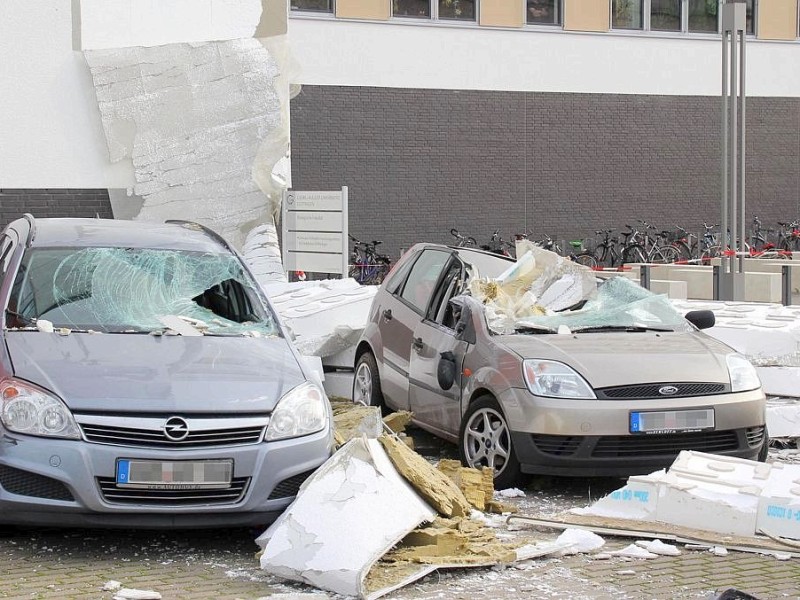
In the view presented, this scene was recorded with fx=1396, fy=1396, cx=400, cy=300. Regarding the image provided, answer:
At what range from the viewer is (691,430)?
8164 mm

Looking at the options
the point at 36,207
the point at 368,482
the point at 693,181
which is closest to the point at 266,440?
the point at 368,482

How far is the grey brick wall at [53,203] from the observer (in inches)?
599

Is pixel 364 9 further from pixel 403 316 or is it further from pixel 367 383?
pixel 403 316

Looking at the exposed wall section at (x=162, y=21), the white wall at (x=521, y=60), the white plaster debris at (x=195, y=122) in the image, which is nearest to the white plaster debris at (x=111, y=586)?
the white plaster debris at (x=195, y=122)

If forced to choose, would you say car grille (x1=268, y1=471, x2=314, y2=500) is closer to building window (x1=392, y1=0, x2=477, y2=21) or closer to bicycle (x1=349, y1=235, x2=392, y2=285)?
bicycle (x1=349, y1=235, x2=392, y2=285)

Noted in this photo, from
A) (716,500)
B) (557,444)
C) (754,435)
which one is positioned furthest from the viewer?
(754,435)

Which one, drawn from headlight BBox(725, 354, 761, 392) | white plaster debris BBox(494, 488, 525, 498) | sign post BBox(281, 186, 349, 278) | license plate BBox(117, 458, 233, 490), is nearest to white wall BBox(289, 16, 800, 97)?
sign post BBox(281, 186, 349, 278)

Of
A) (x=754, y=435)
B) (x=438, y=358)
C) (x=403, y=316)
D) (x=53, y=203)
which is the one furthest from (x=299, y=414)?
(x=53, y=203)

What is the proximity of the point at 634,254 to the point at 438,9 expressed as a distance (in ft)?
21.4

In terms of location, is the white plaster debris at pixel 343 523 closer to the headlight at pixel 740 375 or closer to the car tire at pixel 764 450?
the headlight at pixel 740 375

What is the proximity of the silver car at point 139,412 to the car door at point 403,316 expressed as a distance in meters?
2.36

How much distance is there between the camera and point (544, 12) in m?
30.2

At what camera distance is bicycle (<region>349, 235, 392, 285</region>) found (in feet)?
85.4

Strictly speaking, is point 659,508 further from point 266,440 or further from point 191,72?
point 191,72
